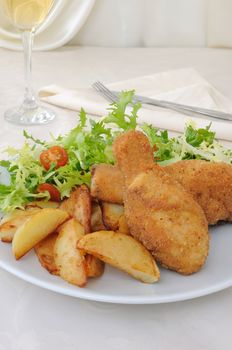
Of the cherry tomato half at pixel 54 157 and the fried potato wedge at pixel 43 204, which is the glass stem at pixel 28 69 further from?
the fried potato wedge at pixel 43 204

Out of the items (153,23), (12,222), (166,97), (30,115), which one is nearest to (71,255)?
(12,222)

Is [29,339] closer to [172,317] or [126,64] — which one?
[172,317]

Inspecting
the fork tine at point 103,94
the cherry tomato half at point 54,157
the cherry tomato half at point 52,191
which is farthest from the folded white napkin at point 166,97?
the cherry tomato half at point 52,191

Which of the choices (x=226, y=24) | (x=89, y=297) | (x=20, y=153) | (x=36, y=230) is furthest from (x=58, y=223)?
(x=226, y=24)

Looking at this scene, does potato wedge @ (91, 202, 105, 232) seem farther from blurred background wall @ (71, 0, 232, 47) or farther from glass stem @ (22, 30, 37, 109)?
blurred background wall @ (71, 0, 232, 47)

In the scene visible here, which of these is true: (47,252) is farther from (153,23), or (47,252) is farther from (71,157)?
(153,23)

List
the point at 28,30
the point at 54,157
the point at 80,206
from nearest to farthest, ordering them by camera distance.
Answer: the point at 80,206
the point at 54,157
the point at 28,30

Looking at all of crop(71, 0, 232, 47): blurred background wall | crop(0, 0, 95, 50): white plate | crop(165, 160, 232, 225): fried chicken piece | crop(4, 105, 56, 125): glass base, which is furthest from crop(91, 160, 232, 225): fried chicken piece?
crop(71, 0, 232, 47): blurred background wall
